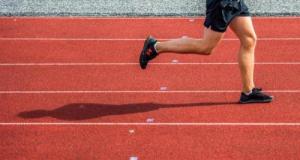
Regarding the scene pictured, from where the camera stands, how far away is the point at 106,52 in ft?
26.4

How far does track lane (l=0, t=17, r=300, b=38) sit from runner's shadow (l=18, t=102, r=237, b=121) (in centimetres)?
303

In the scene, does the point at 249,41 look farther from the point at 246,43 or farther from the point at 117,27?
the point at 117,27

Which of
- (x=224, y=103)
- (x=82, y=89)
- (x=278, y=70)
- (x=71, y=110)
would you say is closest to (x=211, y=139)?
(x=224, y=103)

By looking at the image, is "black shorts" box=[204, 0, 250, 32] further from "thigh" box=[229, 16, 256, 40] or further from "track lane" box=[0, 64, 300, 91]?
"track lane" box=[0, 64, 300, 91]

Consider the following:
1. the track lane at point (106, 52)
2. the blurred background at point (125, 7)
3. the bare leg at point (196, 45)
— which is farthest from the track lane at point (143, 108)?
the blurred background at point (125, 7)

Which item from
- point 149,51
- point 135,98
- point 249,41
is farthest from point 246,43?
point 135,98

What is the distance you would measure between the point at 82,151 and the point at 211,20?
164cm

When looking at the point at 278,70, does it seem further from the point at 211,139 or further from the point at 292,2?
the point at 292,2

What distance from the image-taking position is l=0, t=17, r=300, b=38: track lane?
29.3ft

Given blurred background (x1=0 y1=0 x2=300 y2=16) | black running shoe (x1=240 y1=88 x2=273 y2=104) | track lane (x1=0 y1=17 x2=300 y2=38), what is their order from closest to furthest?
black running shoe (x1=240 y1=88 x2=273 y2=104) < track lane (x1=0 y1=17 x2=300 y2=38) < blurred background (x1=0 y1=0 x2=300 y2=16)

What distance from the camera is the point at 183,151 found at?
4.81 metres

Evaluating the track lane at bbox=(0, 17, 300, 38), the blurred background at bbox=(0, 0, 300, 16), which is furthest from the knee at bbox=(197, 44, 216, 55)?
the blurred background at bbox=(0, 0, 300, 16)

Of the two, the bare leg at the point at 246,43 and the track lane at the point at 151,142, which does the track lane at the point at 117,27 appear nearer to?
the bare leg at the point at 246,43

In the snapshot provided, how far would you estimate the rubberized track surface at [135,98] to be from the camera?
4930 millimetres
